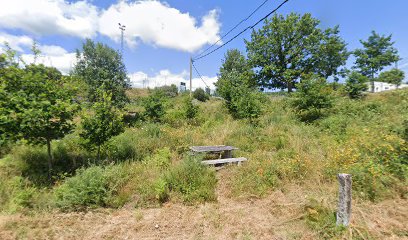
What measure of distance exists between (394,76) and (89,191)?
25.8 metres

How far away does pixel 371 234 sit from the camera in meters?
3.08

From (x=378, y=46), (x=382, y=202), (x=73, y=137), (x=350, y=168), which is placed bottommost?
(x=382, y=202)

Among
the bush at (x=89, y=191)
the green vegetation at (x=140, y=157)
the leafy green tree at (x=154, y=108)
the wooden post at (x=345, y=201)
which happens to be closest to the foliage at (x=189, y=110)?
the leafy green tree at (x=154, y=108)

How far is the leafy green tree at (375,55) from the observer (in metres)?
23.5

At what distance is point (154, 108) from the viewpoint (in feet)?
38.9

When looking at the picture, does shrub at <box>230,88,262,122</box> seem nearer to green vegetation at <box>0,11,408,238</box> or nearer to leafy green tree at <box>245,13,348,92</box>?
green vegetation at <box>0,11,408,238</box>

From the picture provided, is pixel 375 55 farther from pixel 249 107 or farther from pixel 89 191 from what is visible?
pixel 89 191

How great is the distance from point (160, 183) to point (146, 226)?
42.8 inches

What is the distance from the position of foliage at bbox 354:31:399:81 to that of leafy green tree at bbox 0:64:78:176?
97.4ft

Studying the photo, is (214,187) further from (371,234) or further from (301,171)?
(371,234)

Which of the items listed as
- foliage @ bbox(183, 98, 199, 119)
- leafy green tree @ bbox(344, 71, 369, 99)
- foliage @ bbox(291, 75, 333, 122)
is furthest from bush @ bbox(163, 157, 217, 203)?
leafy green tree @ bbox(344, 71, 369, 99)

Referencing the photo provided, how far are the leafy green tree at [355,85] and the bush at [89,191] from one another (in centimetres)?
1616

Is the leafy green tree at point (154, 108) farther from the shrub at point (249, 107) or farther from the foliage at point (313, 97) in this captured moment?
the foliage at point (313, 97)

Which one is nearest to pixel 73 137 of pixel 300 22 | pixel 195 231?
pixel 195 231
